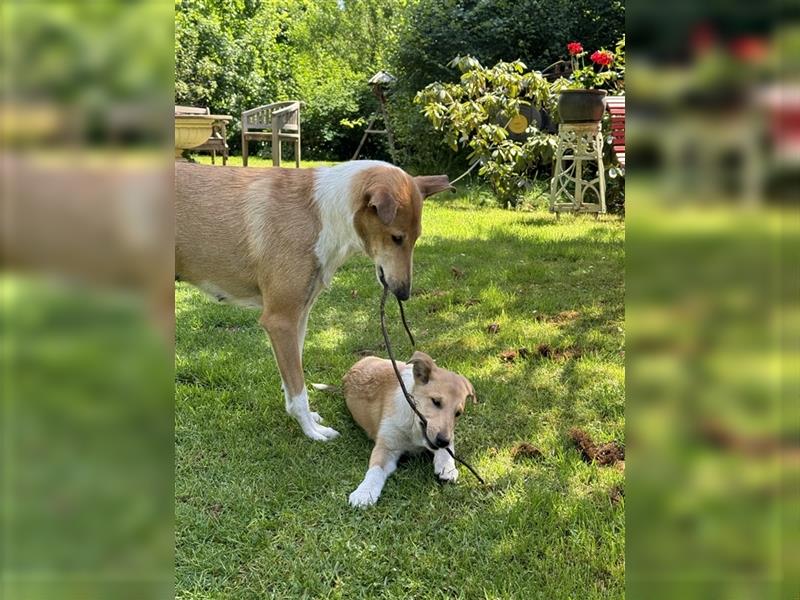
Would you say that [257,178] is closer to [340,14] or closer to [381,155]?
[381,155]

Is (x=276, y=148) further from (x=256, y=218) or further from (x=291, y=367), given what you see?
(x=291, y=367)

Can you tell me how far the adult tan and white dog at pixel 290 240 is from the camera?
3.58 m

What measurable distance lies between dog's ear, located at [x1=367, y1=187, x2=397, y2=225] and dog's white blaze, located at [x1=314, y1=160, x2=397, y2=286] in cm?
25

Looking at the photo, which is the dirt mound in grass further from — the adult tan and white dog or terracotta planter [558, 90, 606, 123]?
terracotta planter [558, 90, 606, 123]

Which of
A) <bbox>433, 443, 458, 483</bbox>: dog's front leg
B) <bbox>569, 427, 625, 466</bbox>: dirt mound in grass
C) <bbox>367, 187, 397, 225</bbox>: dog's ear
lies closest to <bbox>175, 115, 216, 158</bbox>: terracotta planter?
<bbox>367, 187, 397, 225</bbox>: dog's ear

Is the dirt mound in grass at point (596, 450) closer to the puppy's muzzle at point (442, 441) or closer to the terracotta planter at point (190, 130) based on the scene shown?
the puppy's muzzle at point (442, 441)

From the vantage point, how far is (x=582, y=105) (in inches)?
368

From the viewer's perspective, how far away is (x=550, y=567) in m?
2.41

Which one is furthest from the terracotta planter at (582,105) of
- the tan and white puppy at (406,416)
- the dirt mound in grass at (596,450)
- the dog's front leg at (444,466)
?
the dog's front leg at (444,466)

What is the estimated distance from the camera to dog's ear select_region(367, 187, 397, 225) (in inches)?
132

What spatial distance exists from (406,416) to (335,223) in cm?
118

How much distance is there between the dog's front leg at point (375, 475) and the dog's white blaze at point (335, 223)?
1092 millimetres

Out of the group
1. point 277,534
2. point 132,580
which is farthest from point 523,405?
point 132,580

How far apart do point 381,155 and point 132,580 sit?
19012 mm
